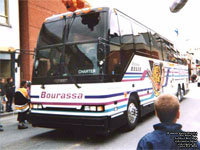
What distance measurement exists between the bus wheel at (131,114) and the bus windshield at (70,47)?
1.85 metres

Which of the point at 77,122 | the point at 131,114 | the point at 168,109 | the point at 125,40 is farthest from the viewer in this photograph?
the point at 131,114

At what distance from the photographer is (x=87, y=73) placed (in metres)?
5.54

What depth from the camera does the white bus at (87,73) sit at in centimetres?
540

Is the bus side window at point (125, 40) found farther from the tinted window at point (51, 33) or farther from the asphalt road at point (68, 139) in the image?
the asphalt road at point (68, 139)

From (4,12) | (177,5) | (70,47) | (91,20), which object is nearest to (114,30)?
(91,20)

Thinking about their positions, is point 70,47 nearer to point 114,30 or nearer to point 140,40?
point 114,30

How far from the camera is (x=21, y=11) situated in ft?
55.3

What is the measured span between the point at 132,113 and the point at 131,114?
0.26 feet

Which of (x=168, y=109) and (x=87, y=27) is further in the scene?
(x=87, y=27)

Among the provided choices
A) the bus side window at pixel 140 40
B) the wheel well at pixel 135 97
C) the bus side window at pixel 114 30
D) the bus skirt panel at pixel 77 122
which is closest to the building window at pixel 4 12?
the bus side window at pixel 140 40

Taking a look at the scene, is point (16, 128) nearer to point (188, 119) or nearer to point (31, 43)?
point (188, 119)

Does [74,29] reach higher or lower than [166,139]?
higher

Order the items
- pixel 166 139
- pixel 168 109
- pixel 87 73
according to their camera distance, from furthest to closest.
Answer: pixel 87 73 → pixel 168 109 → pixel 166 139

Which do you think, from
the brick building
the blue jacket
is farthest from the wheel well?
the brick building
